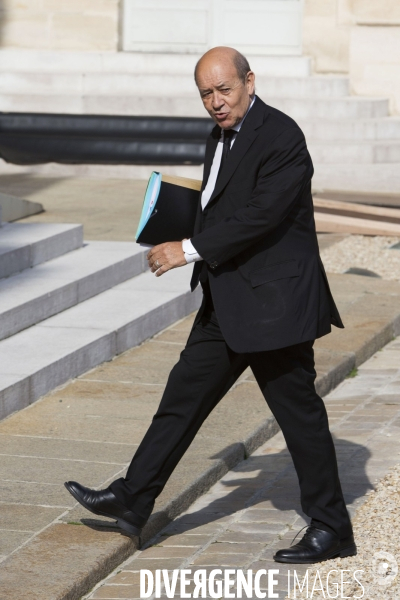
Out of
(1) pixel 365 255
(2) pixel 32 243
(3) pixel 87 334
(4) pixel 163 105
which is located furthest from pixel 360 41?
(3) pixel 87 334

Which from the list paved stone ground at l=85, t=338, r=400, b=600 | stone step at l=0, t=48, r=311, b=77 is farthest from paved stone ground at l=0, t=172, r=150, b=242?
paved stone ground at l=85, t=338, r=400, b=600

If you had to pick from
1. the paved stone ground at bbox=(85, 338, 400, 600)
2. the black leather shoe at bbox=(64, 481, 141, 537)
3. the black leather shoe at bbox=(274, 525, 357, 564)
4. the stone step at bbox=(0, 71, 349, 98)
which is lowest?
the paved stone ground at bbox=(85, 338, 400, 600)

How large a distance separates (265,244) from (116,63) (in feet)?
39.0

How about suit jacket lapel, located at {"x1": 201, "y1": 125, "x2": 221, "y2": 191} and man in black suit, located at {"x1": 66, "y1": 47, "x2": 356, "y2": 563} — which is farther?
suit jacket lapel, located at {"x1": 201, "y1": 125, "x2": 221, "y2": 191}

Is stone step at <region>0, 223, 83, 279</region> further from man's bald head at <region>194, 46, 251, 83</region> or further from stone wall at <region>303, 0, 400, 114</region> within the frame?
stone wall at <region>303, 0, 400, 114</region>

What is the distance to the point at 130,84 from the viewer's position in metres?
15.1

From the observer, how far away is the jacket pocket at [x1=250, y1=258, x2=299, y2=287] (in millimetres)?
3919

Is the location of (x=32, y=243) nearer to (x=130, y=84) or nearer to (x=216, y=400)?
(x=216, y=400)

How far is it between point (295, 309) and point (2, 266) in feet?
12.5

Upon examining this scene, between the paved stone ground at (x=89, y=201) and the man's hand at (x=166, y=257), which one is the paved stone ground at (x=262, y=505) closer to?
the man's hand at (x=166, y=257)

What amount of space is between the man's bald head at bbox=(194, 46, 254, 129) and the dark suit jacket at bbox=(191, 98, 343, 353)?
0.06 m

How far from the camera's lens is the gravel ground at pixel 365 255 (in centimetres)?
992

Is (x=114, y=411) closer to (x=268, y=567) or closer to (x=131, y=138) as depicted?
(x=268, y=567)

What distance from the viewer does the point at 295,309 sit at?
3.92 m
